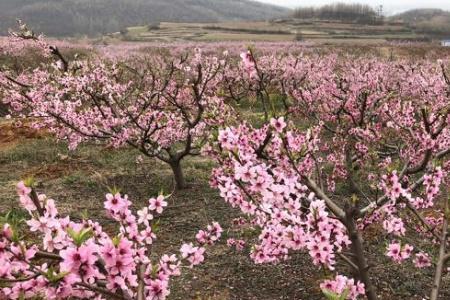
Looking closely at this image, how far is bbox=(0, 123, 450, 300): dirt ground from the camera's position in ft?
26.0

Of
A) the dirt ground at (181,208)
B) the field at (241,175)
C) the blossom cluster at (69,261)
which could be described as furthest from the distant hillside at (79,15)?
the blossom cluster at (69,261)

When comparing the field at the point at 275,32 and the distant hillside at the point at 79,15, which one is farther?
the distant hillside at the point at 79,15

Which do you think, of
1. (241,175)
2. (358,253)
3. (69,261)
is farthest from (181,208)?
(69,261)

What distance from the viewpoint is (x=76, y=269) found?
2908mm

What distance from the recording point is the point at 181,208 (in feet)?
36.6

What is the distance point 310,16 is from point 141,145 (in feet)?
429

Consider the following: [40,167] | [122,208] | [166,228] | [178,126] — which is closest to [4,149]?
[40,167]

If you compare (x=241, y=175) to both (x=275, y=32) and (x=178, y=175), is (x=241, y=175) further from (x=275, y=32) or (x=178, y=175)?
(x=275, y=32)

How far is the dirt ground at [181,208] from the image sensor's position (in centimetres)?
792

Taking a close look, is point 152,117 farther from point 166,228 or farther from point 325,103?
point 325,103

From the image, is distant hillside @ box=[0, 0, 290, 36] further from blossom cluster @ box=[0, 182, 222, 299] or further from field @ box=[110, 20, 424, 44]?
blossom cluster @ box=[0, 182, 222, 299]

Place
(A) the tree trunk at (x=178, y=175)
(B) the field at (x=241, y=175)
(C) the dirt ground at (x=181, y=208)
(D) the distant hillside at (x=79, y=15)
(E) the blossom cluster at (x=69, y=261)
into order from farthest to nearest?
(D) the distant hillside at (x=79, y=15)
(A) the tree trunk at (x=178, y=175)
(C) the dirt ground at (x=181, y=208)
(B) the field at (x=241, y=175)
(E) the blossom cluster at (x=69, y=261)

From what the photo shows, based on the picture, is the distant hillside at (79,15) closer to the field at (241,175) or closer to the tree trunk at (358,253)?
the field at (241,175)

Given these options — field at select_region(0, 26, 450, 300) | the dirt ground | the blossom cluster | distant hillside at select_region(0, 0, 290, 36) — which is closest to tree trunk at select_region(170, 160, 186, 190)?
field at select_region(0, 26, 450, 300)
